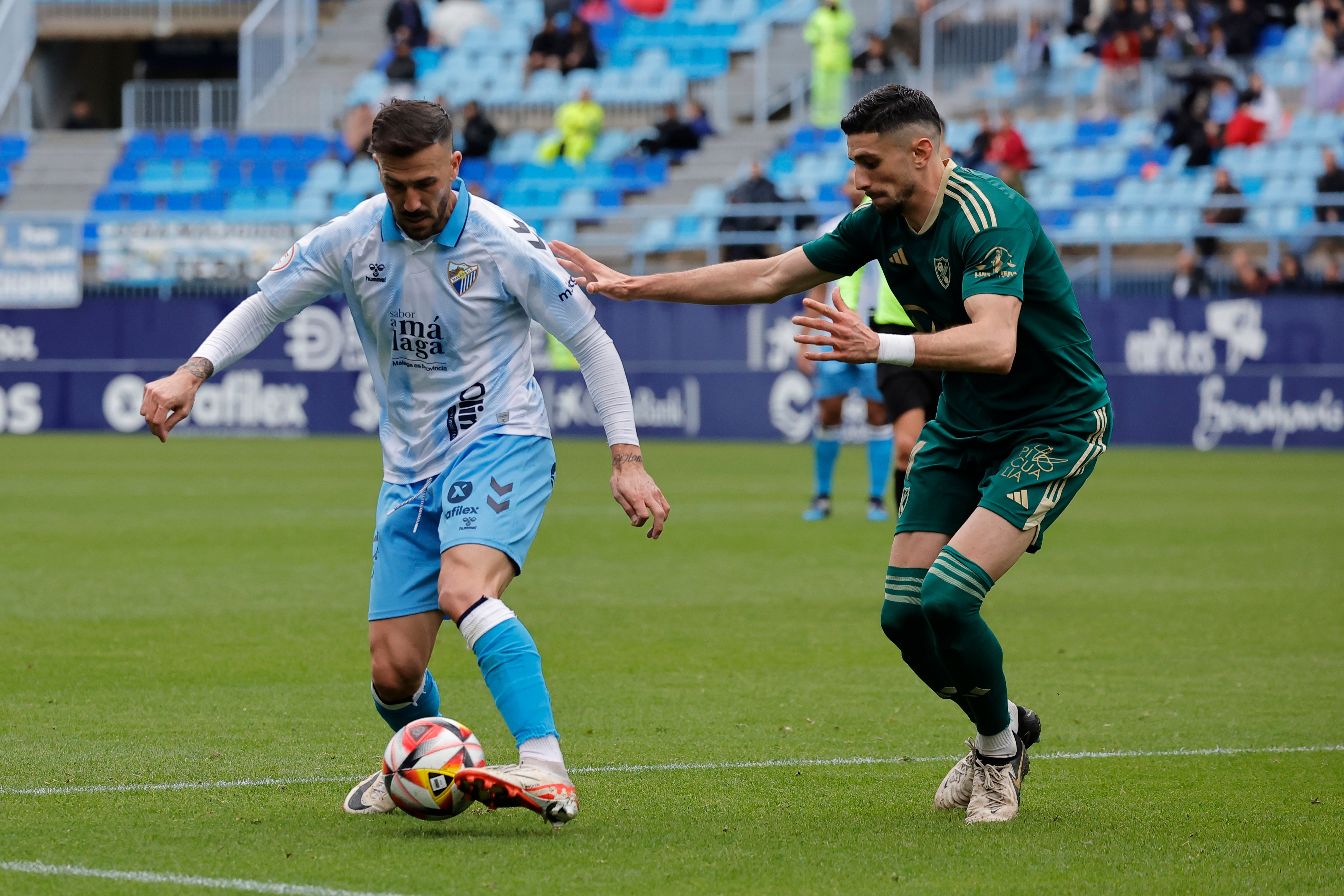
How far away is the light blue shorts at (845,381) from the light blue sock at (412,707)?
27.2 ft

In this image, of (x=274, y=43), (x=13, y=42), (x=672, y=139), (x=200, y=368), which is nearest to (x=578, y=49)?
(x=672, y=139)

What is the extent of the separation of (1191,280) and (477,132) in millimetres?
12695

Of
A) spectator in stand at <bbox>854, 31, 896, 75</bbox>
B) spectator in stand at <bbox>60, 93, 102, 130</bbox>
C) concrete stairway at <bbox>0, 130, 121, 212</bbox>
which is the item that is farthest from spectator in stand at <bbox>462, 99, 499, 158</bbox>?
spectator in stand at <bbox>60, 93, 102, 130</bbox>

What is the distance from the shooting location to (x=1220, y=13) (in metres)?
27.6

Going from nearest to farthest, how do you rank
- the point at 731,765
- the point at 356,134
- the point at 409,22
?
1. the point at 731,765
2. the point at 356,134
3. the point at 409,22

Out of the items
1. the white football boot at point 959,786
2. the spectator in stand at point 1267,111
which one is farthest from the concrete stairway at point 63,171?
the white football boot at point 959,786

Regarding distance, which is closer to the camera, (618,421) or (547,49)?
(618,421)

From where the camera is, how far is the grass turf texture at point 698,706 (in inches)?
187

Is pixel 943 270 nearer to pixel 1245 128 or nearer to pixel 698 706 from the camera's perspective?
pixel 698 706

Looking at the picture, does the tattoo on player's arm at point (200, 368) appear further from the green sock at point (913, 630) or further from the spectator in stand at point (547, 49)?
the spectator in stand at point (547, 49)

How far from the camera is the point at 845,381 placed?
1397cm

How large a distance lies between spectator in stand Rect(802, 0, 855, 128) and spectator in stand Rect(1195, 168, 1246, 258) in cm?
736

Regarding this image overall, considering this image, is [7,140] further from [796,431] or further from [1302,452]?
[1302,452]

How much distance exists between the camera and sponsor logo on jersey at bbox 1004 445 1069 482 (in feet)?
17.6
